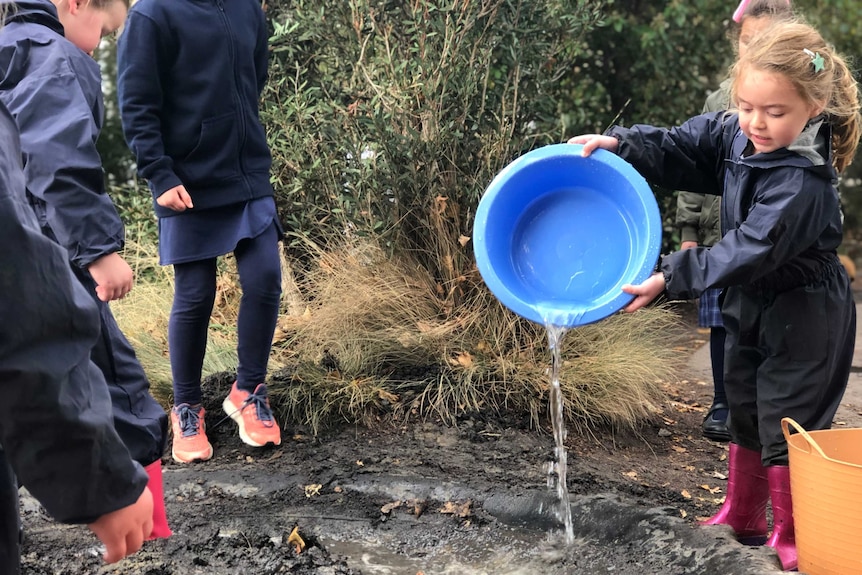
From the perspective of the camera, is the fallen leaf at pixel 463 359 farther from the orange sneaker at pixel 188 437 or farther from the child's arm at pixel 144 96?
the child's arm at pixel 144 96

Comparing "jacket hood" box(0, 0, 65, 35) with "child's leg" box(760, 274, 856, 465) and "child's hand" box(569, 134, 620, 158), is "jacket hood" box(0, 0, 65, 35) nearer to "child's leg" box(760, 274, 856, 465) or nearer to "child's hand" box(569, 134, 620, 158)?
"child's hand" box(569, 134, 620, 158)

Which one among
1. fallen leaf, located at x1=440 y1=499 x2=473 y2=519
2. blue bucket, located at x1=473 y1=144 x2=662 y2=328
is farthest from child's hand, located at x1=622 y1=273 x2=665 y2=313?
fallen leaf, located at x1=440 y1=499 x2=473 y2=519

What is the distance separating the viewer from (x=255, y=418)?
3562mm

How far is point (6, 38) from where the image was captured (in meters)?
2.34

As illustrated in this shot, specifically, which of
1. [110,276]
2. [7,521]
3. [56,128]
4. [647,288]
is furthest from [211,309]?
[7,521]

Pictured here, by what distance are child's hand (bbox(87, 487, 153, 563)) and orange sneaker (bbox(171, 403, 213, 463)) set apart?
2.12m

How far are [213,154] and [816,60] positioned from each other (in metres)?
2.07

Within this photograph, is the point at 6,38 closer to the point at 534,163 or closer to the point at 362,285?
the point at 534,163

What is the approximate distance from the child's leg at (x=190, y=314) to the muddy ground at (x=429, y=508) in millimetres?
398

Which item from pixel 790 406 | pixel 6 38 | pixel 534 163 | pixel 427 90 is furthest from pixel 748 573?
pixel 427 90

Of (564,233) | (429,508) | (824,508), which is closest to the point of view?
(824,508)

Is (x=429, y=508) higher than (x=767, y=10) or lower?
lower

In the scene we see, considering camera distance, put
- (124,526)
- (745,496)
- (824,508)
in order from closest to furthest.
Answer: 1. (124,526)
2. (824,508)
3. (745,496)

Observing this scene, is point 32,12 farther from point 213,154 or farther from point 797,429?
point 797,429
